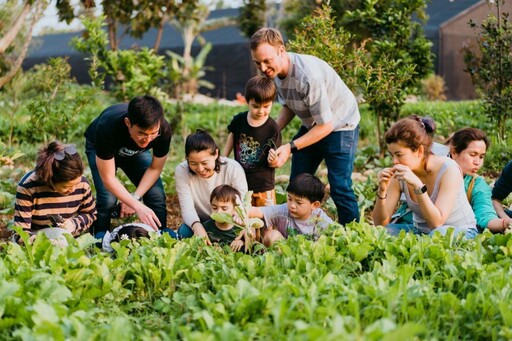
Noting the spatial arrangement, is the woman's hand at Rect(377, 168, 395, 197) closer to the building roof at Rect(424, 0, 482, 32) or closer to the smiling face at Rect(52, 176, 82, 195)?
the smiling face at Rect(52, 176, 82, 195)

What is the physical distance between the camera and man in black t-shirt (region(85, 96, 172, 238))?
181 inches

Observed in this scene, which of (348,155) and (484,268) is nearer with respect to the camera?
(484,268)

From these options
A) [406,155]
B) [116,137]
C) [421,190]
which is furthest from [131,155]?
[421,190]

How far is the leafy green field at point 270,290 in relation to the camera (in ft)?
8.94

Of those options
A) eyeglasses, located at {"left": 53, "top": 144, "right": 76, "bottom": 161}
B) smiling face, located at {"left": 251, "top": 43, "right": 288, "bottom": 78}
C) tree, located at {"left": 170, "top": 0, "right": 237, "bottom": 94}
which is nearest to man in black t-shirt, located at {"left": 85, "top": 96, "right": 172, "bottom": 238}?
eyeglasses, located at {"left": 53, "top": 144, "right": 76, "bottom": 161}

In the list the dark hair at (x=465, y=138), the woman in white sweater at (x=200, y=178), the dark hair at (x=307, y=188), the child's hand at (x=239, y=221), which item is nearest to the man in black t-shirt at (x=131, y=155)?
the woman in white sweater at (x=200, y=178)

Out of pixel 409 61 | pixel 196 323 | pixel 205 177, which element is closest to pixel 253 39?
pixel 205 177

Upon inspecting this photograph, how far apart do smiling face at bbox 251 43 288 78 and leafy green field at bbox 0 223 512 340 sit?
108cm

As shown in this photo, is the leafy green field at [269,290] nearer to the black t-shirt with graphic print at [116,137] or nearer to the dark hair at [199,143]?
the dark hair at [199,143]

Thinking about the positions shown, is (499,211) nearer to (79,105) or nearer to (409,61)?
(409,61)

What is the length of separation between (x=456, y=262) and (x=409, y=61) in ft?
15.9

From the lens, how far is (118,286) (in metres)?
3.50

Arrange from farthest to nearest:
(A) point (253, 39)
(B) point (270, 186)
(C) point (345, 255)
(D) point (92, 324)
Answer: (B) point (270, 186)
(A) point (253, 39)
(C) point (345, 255)
(D) point (92, 324)

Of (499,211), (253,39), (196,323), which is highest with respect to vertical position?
(253,39)
